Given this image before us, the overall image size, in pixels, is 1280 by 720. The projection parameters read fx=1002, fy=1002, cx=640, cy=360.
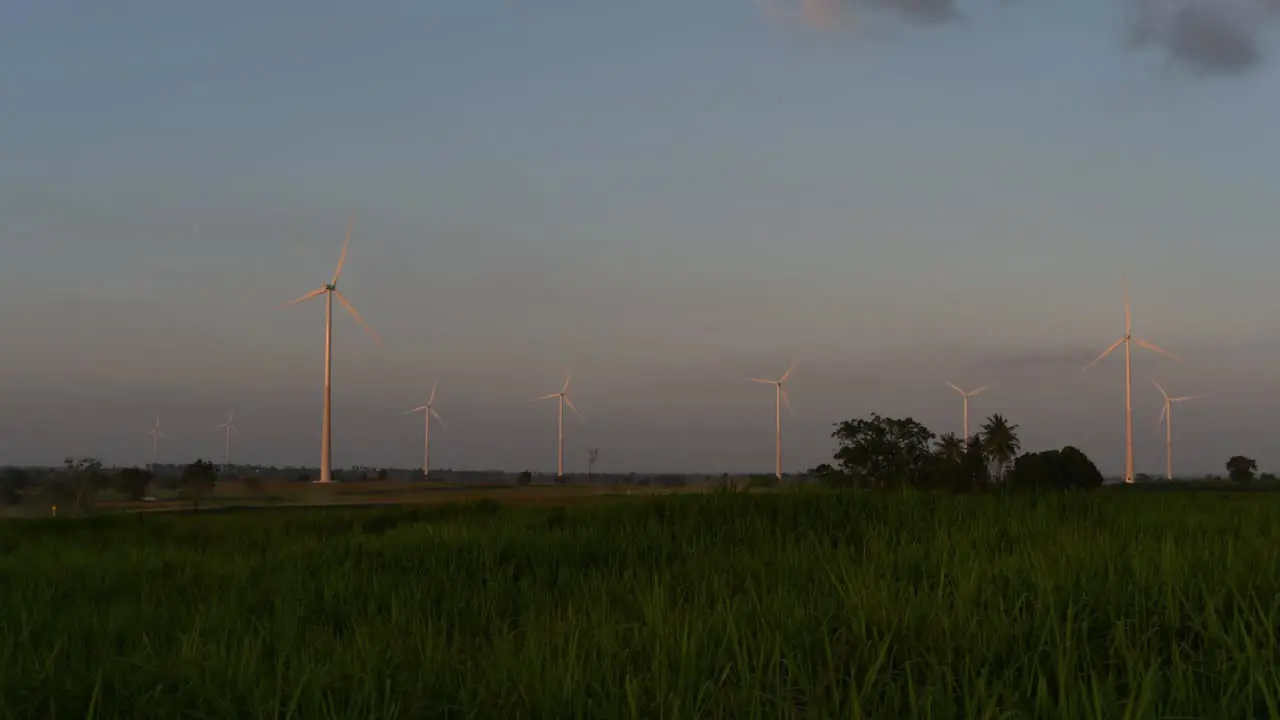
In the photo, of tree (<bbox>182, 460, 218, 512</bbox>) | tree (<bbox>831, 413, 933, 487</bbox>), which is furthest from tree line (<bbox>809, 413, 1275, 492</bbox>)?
tree (<bbox>182, 460, 218, 512</bbox>)

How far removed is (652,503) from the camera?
23.0 m

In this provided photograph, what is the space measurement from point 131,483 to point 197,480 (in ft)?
86.2

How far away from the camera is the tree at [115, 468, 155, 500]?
101875mm

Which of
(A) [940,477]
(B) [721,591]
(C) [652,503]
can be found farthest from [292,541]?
(A) [940,477]

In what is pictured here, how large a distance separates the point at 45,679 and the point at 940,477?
73250 millimetres

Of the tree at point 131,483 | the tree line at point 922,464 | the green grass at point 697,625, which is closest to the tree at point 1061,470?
the tree line at point 922,464

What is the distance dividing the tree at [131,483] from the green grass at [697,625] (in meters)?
91.8

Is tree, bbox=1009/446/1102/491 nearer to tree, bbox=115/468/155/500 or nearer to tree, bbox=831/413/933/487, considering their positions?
tree, bbox=831/413/933/487

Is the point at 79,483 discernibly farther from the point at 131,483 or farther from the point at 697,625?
the point at 697,625

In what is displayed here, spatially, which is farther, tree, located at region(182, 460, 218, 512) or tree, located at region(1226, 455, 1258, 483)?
tree, located at region(1226, 455, 1258, 483)

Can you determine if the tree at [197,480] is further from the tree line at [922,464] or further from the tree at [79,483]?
the tree line at [922,464]

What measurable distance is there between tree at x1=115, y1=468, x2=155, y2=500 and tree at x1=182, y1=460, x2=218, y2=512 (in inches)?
869

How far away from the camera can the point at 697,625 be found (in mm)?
8492

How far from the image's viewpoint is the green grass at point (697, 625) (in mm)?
7160
